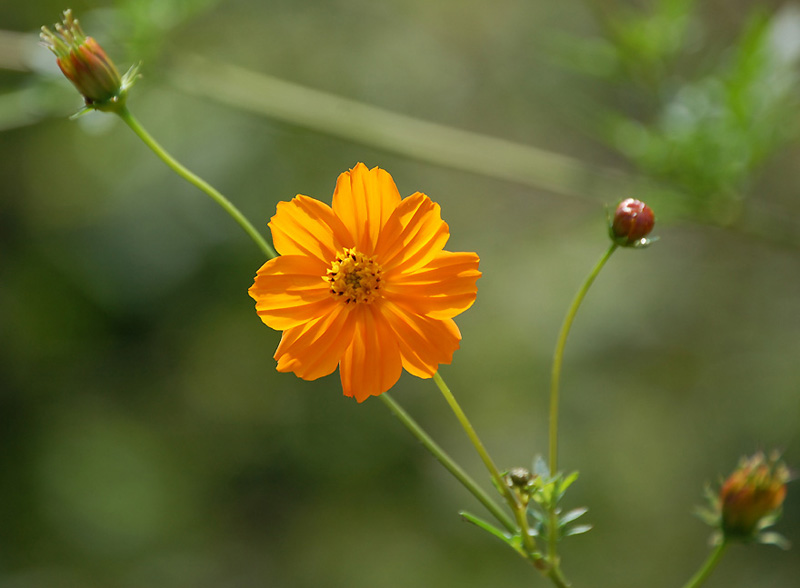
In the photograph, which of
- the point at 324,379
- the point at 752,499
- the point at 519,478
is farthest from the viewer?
the point at 324,379

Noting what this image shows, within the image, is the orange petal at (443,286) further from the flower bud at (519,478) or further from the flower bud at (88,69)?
the flower bud at (88,69)

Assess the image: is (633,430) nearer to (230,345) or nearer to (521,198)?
(521,198)

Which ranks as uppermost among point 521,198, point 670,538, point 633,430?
point 521,198

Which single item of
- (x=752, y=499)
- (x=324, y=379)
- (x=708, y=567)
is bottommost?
(x=708, y=567)

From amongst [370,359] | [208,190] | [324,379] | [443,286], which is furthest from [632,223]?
[324,379]

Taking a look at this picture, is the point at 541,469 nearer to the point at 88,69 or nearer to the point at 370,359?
the point at 370,359

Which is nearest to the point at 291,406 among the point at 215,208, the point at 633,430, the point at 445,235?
the point at 215,208

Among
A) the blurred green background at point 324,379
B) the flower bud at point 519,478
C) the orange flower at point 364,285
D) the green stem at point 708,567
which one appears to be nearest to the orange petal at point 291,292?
the orange flower at point 364,285

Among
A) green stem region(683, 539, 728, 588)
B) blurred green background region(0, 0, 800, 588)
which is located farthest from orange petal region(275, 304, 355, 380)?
blurred green background region(0, 0, 800, 588)
